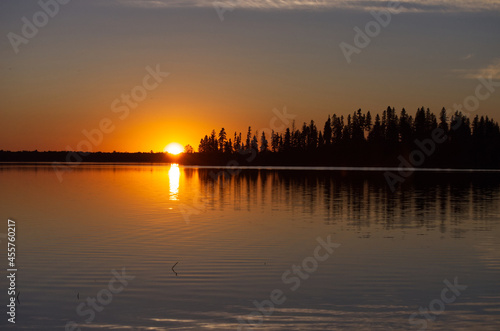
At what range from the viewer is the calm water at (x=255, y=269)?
1466 cm

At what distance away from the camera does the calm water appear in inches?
577

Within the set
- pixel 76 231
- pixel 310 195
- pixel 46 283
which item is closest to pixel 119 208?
pixel 76 231

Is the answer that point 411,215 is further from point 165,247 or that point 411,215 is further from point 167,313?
point 167,313

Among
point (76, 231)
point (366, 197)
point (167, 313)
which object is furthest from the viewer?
point (366, 197)

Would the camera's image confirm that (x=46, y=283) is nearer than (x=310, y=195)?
Yes

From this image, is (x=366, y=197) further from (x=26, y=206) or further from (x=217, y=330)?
(x=217, y=330)

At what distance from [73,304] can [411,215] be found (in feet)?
97.2

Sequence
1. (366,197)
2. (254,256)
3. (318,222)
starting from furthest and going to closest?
1. (366,197)
2. (318,222)
3. (254,256)

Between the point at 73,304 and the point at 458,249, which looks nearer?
the point at 73,304

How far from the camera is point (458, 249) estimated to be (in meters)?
25.8

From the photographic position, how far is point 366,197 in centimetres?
5681

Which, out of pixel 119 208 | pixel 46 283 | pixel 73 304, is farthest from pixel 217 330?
pixel 119 208

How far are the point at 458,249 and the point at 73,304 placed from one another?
17863 mm

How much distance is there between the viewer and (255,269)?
2077 cm
